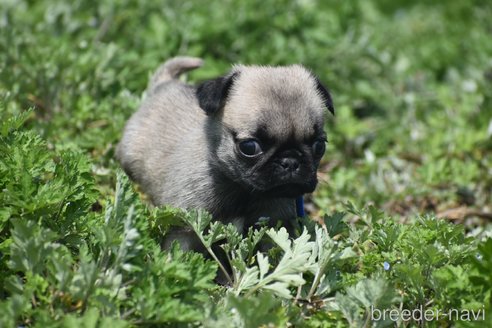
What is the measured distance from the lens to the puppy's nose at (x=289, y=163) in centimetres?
451

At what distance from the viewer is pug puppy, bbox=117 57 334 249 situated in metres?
4.57

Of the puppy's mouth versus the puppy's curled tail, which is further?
the puppy's curled tail

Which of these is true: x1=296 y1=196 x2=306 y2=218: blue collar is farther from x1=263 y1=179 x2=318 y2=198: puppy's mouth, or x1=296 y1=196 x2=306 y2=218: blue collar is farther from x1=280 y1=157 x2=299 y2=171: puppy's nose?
x1=280 y1=157 x2=299 y2=171: puppy's nose

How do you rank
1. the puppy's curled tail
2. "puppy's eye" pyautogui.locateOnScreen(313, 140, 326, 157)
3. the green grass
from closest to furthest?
the green grass
"puppy's eye" pyautogui.locateOnScreen(313, 140, 326, 157)
the puppy's curled tail

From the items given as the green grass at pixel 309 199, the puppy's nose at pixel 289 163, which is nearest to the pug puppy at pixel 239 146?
the puppy's nose at pixel 289 163

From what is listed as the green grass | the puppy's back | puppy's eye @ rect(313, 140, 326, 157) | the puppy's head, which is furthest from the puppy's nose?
the puppy's back

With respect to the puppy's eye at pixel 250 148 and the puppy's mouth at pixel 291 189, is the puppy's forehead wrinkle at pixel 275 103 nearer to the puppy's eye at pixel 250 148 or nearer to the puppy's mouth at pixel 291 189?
the puppy's eye at pixel 250 148

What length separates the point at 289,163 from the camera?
4.51 m

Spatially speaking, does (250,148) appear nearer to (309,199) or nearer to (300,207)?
(300,207)

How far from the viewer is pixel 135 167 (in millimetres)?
5922

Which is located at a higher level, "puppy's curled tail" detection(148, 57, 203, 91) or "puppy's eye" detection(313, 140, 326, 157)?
"puppy's eye" detection(313, 140, 326, 157)

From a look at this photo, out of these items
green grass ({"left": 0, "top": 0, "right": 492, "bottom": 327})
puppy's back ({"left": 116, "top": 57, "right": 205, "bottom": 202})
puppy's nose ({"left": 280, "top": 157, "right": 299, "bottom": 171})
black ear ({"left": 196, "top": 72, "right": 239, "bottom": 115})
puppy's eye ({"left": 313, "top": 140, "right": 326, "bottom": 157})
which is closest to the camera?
green grass ({"left": 0, "top": 0, "right": 492, "bottom": 327})

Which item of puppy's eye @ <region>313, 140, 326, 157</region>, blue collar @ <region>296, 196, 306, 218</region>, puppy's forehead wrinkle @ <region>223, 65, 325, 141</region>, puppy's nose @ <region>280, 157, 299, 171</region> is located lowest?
blue collar @ <region>296, 196, 306, 218</region>

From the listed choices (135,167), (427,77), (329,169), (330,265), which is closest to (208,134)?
(135,167)
